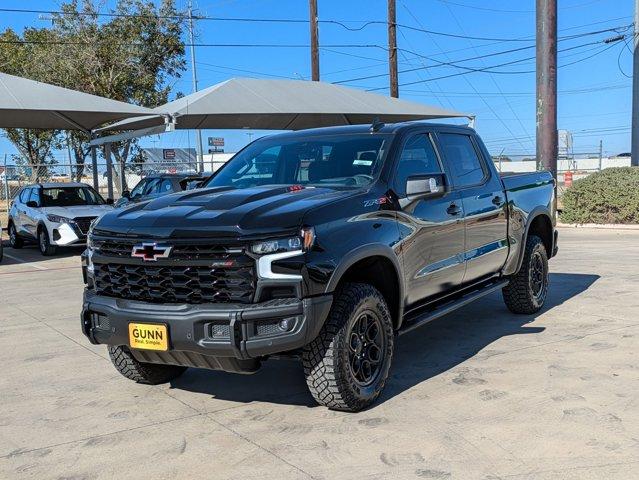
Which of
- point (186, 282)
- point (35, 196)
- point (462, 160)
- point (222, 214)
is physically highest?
point (462, 160)

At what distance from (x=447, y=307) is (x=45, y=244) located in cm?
1140

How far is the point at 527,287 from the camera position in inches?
279

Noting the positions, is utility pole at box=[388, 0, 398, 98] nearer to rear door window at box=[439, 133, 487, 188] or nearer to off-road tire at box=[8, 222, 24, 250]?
off-road tire at box=[8, 222, 24, 250]

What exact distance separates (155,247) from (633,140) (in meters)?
18.7

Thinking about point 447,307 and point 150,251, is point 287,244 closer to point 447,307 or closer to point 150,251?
point 150,251

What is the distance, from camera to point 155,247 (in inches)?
166

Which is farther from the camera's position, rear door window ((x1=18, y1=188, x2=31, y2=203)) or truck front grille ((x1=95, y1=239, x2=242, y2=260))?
rear door window ((x1=18, y1=188, x2=31, y2=203))

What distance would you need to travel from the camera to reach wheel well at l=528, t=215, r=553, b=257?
752 centimetres

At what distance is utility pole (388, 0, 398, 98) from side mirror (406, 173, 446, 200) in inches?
834

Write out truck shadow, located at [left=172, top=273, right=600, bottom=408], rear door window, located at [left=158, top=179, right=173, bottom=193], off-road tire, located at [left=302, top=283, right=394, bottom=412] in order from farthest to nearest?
rear door window, located at [left=158, top=179, right=173, bottom=193] → truck shadow, located at [left=172, top=273, right=600, bottom=408] → off-road tire, located at [left=302, top=283, right=394, bottom=412]

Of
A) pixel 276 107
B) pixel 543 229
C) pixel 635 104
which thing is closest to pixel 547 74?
pixel 635 104

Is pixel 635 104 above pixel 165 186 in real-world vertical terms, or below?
above

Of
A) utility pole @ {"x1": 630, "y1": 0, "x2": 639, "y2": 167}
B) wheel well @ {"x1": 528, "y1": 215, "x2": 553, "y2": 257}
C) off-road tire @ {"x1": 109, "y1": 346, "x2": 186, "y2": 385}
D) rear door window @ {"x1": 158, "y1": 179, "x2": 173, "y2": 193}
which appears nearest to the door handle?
wheel well @ {"x1": 528, "y1": 215, "x2": 553, "y2": 257}

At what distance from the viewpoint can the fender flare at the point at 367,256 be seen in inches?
164
